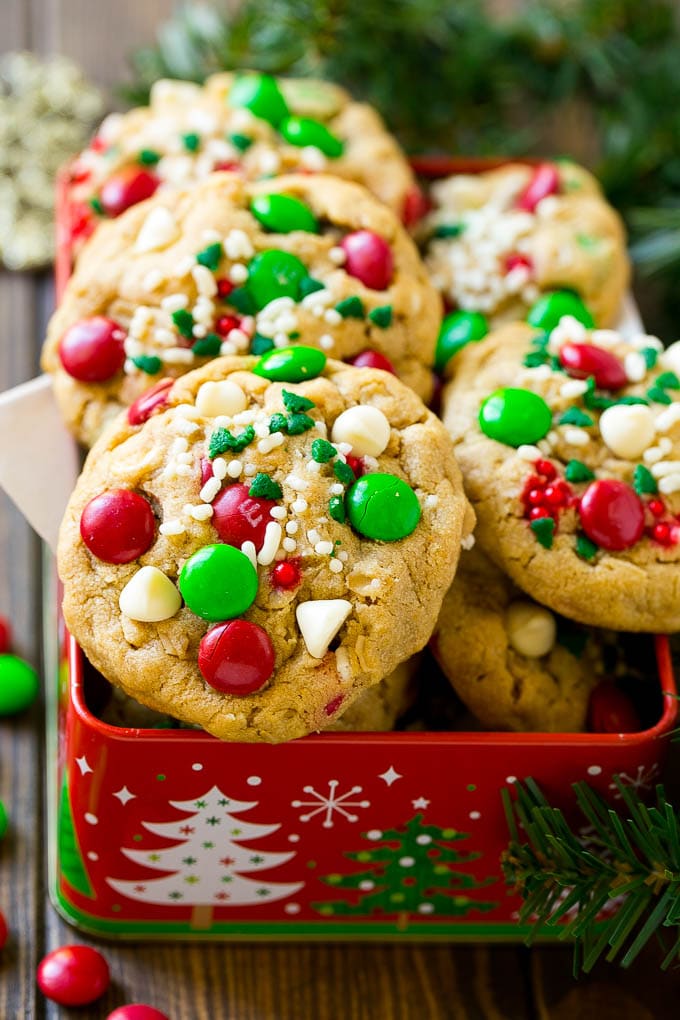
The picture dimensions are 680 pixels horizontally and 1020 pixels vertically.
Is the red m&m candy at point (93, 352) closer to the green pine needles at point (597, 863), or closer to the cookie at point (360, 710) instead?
the cookie at point (360, 710)

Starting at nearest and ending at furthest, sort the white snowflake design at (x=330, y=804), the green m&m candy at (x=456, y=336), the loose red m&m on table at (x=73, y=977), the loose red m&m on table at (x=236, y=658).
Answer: the loose red m&m on table at (x=236, y=658) → the white snowflake design at (x=330, y=804) → the loose red m&m on table at (x=73, y=977) → the green m&m candy at (x=456, y=336)

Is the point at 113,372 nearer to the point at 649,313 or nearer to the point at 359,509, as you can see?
the point at 359,509

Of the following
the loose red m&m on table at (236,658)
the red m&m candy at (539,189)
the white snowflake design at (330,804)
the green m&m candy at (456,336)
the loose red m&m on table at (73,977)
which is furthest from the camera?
the red m&m candy at (539,189)

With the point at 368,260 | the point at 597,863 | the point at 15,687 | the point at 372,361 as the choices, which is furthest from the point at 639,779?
the point at 15,687

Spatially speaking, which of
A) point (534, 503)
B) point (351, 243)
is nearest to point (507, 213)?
point (351, 243)

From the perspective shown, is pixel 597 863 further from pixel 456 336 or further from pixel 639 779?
pixel 456 336

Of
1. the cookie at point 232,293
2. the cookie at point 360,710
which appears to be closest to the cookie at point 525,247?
the cookie at point 232,293
